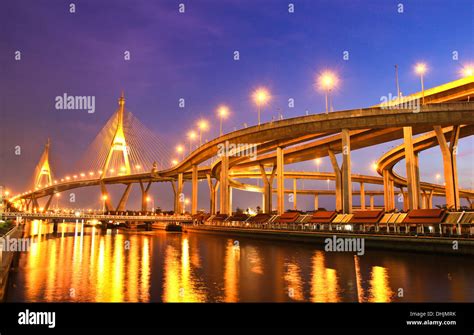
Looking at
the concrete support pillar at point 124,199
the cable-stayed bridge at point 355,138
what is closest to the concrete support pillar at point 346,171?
the cable-stayed bridge at point 355,138

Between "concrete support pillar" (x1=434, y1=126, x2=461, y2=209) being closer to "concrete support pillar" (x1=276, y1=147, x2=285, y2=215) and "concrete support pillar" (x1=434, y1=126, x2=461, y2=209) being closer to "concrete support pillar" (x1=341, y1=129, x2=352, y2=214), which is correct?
"concrete support pillar" (x1=341, y1=129, x2=352, y2=214)

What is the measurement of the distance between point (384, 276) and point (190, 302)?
10.0 m

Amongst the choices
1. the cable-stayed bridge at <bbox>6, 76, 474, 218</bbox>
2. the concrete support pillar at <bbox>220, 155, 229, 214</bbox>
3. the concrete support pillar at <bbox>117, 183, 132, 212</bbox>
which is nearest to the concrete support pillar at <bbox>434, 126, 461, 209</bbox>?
the cable-stayed bridge at <bbox>6, 76, 474, 218</bbox>

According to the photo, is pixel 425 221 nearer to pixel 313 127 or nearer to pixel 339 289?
pixel 339 289

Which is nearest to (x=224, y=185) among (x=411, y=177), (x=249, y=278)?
(x=411, y=177)

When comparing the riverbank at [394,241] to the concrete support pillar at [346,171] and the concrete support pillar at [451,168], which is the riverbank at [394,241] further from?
the concrete support pillar at [451,168]

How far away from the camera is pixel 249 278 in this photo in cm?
1998

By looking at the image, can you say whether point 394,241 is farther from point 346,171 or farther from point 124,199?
point 124,199

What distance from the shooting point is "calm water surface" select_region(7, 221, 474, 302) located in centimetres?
1573

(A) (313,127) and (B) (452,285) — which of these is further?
(A) (313,127)

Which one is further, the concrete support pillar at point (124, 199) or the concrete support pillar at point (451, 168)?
the concrete support pillar at point (124, 199)

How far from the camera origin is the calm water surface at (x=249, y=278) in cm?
1573

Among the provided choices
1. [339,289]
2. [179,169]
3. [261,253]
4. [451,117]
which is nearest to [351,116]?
[451,117]

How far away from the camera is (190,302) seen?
14391mm
